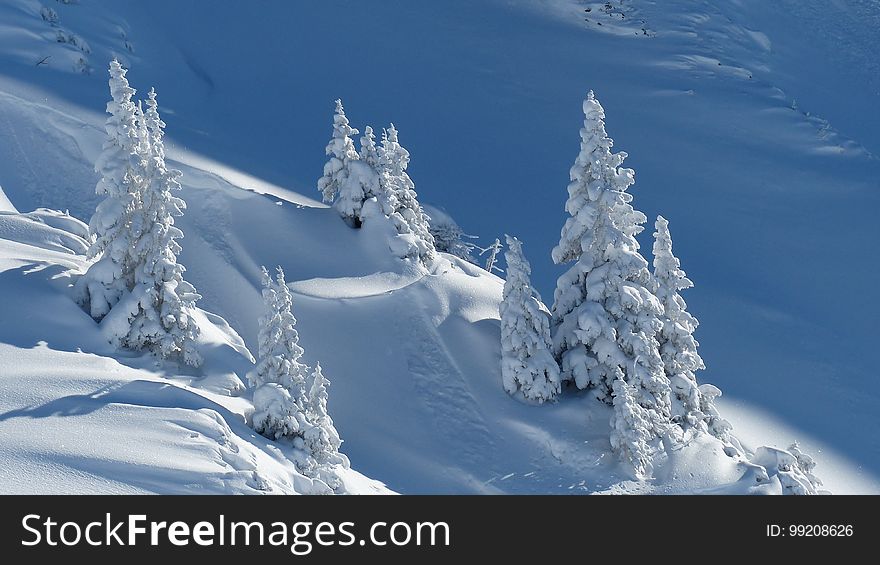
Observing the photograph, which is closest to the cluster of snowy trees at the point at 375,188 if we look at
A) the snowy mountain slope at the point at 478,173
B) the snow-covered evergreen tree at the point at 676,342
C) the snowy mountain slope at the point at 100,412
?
the snowy mountain slope at the point at 478,173

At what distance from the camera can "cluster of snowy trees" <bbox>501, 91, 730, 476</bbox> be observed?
2898 cm

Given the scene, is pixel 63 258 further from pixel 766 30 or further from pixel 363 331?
pixel 766 30

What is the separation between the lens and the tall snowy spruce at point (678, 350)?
2981 centimetres

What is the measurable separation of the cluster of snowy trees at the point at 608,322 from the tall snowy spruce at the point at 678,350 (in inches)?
1.2

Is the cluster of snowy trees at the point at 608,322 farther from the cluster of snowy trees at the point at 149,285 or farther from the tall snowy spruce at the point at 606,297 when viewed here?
the cluster of snowy trees at the point at 149,285

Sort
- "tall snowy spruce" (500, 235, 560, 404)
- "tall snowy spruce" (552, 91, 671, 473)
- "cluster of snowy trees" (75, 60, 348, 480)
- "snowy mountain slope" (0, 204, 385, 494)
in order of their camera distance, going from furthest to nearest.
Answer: "tall snowy spruce" (500, 235, 560, 404) < "tall snowy spruce" (552, 91, 671, 473) < "cluster of snowy trees" (75, 60, 348, 480) < "snowy mountain slope" (0, 204, 385, 494)

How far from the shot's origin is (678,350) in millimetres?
30188

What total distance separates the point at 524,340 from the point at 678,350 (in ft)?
15.6

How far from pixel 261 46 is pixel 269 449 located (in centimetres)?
4015

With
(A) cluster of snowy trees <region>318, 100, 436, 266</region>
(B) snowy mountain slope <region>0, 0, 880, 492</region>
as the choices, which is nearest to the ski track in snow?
(B) snowy mountain slope <region>0, 0, 880, 492</region>

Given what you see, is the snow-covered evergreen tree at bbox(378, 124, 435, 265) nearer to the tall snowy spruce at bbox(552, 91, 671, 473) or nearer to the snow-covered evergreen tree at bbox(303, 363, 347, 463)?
the tall snowy spruce at bbox(552, 91, 671, 473)

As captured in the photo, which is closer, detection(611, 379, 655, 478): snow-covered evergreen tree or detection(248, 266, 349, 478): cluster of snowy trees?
detection(248, 266, 349, 478): cluster of snowy trees

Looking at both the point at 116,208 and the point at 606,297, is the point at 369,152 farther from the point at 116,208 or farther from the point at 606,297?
the point at 116,208
